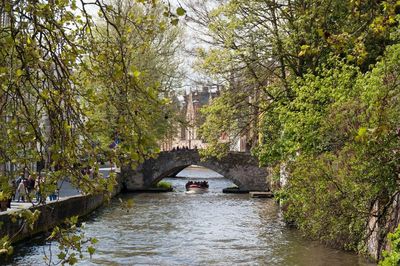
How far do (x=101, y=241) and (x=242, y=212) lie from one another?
8.94m

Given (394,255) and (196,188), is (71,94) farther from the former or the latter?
(196,188)

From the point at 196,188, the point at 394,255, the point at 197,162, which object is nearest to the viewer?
the point at 394,255

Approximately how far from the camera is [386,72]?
456 inches

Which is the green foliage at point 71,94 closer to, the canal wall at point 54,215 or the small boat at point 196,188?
the canal wall at point 54,215

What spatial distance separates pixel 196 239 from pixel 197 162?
69.7 feet

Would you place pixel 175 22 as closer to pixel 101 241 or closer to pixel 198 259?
pixel 198 259

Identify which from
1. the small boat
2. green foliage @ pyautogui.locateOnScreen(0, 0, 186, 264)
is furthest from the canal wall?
the small boat

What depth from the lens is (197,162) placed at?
40531 millimetres

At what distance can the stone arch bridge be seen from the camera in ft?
127

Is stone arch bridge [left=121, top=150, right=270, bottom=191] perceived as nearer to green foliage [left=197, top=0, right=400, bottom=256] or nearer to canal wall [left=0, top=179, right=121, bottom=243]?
canal wall [left=0, top=179, right=121, bottom=243]

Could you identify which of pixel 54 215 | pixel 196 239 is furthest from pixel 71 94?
pixel 54 215

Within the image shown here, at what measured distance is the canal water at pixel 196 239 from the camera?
15.5 metres

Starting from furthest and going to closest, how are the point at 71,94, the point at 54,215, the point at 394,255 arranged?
1. the point at 54,215
2. the point at 394,255
3. the point at 71,94

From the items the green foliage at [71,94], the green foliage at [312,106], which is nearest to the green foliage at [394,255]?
the green foliage at [312,106]
